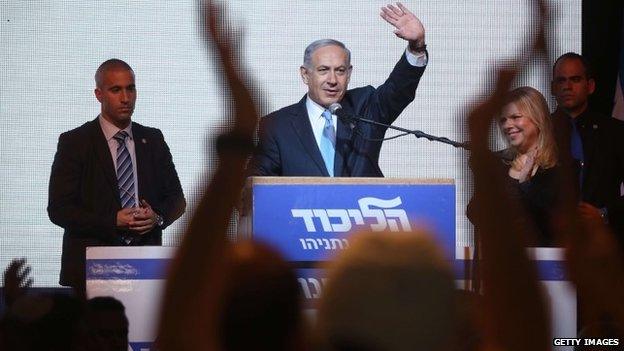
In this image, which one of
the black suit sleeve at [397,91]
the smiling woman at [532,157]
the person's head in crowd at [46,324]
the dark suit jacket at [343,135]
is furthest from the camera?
the black suit sleeve at [397,91]

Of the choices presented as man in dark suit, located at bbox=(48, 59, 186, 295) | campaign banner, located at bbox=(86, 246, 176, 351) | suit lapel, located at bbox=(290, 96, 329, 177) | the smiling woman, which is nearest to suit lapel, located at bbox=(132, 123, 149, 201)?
man in dark suit, located at bbox=(48, 59, 186, 295)

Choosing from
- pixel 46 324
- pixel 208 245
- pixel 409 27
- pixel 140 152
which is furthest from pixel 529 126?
pixel 208 245

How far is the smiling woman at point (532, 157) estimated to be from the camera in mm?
4090

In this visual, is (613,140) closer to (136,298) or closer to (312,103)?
(312,103)

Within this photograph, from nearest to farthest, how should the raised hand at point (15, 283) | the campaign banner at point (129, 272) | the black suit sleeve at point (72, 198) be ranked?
the raised hand at point (15, 283), the campaign banner at point (129, 272), the black suit sleeve at point (72, 198)

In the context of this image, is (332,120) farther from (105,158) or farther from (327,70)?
(105,158)

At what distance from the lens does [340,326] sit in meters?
1.32

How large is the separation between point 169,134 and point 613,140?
2.23 m

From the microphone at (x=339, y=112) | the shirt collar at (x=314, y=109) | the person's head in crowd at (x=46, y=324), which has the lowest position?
the person's head in crowd at (x=46, y=324)

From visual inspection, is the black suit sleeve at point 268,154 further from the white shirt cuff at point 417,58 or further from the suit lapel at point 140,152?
the white shirt cuff at point 417,58

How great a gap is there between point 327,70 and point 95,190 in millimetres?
1240

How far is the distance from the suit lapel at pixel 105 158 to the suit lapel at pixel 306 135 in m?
0.88

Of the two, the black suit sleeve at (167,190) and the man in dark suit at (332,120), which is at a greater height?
the man in dark suit at (332,120)

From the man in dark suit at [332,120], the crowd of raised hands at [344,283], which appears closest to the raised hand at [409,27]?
the man in dark suit at [332,120]
